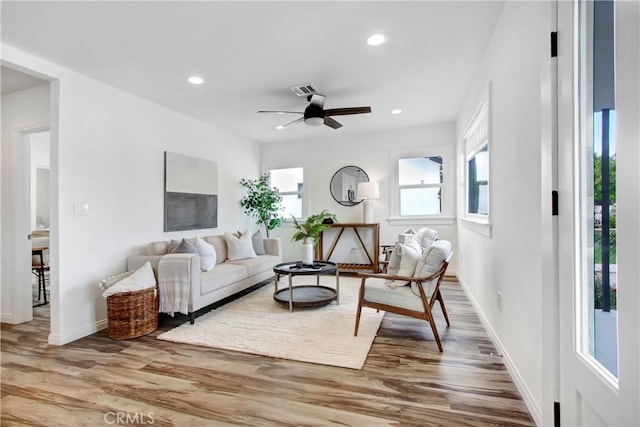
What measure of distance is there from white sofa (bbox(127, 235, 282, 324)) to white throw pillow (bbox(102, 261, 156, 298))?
0.50ft

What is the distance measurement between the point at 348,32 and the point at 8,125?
13.0 feet

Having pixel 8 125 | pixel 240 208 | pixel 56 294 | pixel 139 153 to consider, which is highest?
pixel 8 125

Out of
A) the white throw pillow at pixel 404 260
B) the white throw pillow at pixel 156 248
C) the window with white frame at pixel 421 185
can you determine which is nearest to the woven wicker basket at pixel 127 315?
the white throw pillow at pixel 156 248

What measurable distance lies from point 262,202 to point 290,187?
2.66 feet

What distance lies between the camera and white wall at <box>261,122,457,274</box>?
536 cm

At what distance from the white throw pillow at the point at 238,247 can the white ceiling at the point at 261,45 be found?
6.44ft

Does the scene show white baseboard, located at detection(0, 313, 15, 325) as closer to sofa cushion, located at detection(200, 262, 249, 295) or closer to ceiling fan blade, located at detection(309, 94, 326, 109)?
sofa cushion, located at detection(200, 262, 249, 295)

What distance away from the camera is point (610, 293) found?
1.02 metres

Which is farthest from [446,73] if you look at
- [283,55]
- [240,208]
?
[240,208]

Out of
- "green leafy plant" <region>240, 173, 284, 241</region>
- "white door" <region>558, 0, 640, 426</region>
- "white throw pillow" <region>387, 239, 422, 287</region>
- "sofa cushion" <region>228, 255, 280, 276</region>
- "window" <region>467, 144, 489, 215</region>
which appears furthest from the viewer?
"green leafy plant" <region>240, 173, 284, 241</region>

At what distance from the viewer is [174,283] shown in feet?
10.4

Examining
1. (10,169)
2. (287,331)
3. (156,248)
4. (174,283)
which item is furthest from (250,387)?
(10,169)

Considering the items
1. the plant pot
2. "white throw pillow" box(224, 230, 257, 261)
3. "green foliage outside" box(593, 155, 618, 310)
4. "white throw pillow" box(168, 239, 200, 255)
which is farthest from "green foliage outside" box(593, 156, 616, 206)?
"white throw pillow" box(224, 230, 257, 261)

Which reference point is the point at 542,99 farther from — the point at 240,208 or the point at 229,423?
the point at 240,208
